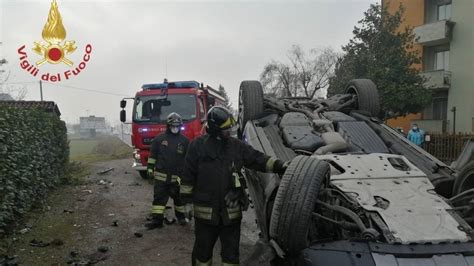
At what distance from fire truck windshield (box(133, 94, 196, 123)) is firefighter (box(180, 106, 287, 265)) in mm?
6167

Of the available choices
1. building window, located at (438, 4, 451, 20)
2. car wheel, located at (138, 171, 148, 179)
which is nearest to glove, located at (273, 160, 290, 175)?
car wheel, located at (138, 171, 148, 179)

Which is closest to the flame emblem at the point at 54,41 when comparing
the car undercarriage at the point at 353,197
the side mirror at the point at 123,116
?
the side mirror at the point at 123,116

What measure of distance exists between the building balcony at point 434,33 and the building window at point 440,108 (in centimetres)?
296

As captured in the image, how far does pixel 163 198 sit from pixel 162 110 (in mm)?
4326

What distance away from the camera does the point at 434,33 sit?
68.8ft

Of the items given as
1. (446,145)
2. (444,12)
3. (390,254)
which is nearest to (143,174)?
(390,254)

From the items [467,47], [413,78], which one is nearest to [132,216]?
[413,78]

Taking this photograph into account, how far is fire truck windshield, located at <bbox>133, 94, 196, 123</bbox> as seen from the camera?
1000cm

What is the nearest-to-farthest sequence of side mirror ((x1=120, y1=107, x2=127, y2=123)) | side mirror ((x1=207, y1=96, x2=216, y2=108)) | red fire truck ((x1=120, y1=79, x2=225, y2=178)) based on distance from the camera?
red fire truck ((x1=120, y1=79, x2=225, y2=178)) → side mirror ((x1=207, y1=96, x2=216, y2=108)) → side mirror ((x1=120, y1=107, x2=127, y2=123))

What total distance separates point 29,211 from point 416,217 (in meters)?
5.66

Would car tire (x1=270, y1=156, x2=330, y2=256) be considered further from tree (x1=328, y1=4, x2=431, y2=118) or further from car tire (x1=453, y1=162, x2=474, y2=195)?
tree (x1=328, y1=4, x2=431, y2=118)

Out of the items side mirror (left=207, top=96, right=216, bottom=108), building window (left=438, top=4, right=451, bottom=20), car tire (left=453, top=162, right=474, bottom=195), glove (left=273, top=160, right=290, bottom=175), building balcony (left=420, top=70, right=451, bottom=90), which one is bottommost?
car tire (left=453, top=162, right=474, bottom=195)

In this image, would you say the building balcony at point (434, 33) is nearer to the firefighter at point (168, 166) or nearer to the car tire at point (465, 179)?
the firefighter at point (168, 166)

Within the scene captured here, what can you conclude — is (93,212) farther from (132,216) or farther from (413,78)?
(413,78)
